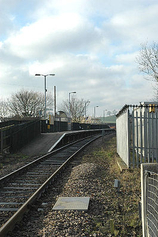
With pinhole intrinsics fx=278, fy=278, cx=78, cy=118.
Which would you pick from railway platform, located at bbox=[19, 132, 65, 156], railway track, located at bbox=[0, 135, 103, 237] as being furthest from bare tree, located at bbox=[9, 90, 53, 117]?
railway track, located at bbox=[0, 135, 103, 237]

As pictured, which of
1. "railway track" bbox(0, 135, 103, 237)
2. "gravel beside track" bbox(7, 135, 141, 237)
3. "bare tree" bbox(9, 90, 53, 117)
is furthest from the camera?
"bare tree" bbox(9, 90, 53, 117)

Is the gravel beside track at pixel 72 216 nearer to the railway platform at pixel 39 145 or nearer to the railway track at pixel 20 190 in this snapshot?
the railway track at pixel 20 190

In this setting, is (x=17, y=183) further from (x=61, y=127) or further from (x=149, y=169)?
(x=61, y=127)

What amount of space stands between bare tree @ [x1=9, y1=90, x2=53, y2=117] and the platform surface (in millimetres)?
49532

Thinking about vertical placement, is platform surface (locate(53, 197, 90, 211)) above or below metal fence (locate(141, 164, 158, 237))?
below

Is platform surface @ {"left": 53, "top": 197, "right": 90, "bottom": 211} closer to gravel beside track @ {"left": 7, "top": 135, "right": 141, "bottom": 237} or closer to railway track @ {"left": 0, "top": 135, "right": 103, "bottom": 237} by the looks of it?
gravel beside track @ {"left": 7, "top": 135, "right": 141, "bottom": 237}

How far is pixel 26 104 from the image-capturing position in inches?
2216

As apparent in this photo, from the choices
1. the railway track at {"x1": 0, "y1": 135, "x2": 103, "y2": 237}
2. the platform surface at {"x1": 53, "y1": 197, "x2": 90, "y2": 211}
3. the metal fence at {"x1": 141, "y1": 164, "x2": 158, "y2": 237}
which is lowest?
the railway track at {"x1": 0, "y1": 135, "x2": 103, "y2": 237}

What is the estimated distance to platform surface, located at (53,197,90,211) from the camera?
5695mm

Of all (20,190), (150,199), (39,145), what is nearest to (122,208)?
(150,199)

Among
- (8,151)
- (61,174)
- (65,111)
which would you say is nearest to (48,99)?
(65,111)

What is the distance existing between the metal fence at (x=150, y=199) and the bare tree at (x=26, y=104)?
173 feet

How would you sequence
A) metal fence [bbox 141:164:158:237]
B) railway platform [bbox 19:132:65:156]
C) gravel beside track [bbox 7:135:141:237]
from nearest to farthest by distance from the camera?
metal fence [bbox 141:164:158:237], gravel beside track [bbox 7:135:141:237], railway platform [bbox 19:132:65:156]

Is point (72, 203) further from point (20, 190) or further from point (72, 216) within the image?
point (20, 190)
